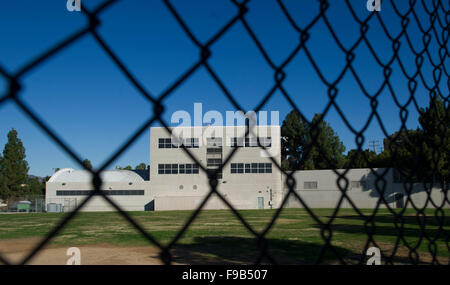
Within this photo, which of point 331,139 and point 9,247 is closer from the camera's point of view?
point 9,247

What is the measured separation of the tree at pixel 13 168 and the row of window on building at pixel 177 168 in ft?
44.1

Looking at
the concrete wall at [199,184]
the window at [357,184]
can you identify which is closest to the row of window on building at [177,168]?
the concrete wall at [199,184]

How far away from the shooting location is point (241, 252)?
1037cm

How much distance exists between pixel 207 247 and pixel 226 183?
2760cm

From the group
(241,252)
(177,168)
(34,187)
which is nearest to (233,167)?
(177,168)

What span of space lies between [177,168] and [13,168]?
17041 mm

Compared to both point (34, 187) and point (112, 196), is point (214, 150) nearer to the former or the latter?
point (112, 196)

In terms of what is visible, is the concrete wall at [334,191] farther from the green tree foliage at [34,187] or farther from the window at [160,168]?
the green tree foliage at [34,187]

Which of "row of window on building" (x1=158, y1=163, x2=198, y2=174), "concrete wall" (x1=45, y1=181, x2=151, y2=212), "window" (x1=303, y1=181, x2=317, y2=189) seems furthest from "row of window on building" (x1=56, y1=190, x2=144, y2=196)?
"window" (x1=303, y1=181, x2=317, y2=189)

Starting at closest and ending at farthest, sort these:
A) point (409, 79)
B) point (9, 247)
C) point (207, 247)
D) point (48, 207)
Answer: point (409, 79) < point (207, 247) < point (9, 247) < point (48, 207)
